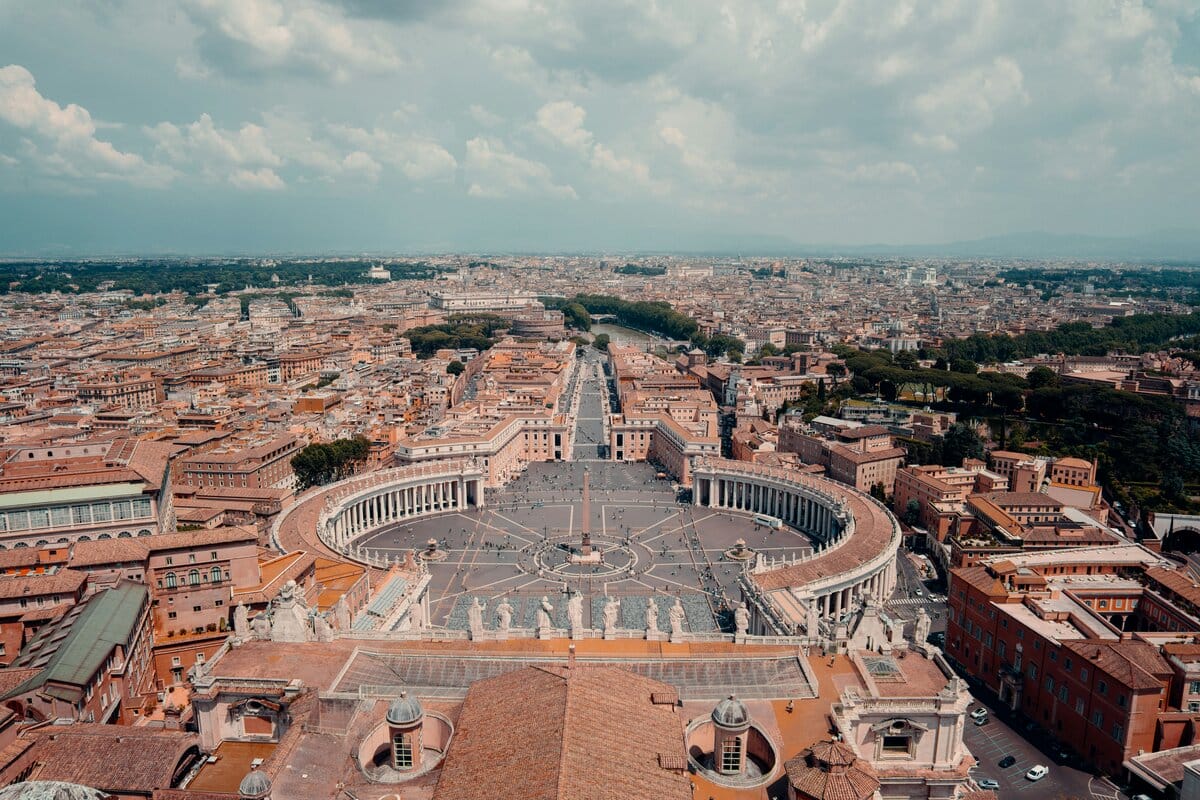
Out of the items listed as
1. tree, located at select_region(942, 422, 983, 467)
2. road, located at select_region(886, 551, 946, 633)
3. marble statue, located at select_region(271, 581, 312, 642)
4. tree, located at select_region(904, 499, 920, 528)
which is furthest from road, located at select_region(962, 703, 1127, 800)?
tree, located at select_region(942, 422, 983, 467)

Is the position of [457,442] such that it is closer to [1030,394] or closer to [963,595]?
[963,595]

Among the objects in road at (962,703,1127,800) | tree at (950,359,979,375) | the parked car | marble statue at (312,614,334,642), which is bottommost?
road at (962,703,1127,800)

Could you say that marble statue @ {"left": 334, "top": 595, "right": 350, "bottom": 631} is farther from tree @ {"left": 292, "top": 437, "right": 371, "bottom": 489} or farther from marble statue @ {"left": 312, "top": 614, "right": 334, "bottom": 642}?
tree @ {"left": 292, "top": 437, "right": 371, "bottom": 489}

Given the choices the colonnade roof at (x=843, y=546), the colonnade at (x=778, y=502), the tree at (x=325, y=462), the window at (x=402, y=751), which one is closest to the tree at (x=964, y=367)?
the colonnade at (x=778, y=502)

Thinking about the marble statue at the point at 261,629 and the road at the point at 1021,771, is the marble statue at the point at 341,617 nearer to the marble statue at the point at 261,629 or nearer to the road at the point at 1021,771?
the marble statue at the point at 261,629

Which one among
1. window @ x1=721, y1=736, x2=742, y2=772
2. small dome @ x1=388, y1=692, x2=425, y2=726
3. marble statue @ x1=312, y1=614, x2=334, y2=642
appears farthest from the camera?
marble statue @ x1=312, y1=614, x2=334, y2=642

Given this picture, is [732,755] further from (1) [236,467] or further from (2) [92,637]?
(1) [236,467]

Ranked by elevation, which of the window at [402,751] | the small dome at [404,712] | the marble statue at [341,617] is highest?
the small dome at [404,712]
